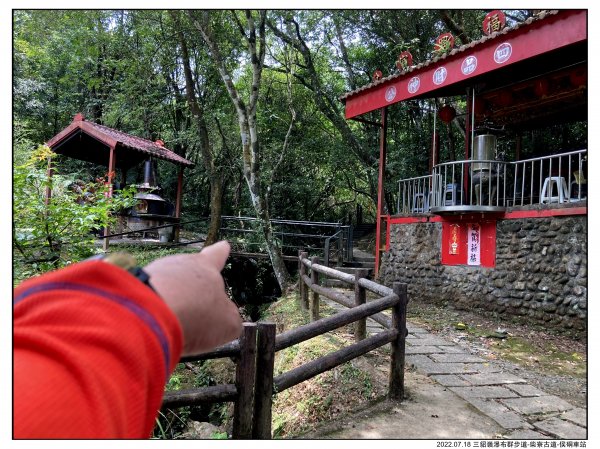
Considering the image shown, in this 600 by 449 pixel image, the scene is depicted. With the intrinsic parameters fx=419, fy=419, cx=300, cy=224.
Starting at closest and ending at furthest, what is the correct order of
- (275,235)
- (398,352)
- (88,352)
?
(88,352) < (398,352) < (275,235)

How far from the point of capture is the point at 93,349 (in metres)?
0.54

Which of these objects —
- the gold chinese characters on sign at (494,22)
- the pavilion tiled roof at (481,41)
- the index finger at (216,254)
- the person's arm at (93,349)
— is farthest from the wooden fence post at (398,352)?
the gold chinese characters on sign at (494,22)

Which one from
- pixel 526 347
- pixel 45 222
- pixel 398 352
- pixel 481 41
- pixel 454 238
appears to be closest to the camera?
pixel 398 352

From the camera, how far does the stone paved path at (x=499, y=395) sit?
2873 mm

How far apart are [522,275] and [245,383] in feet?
17.2

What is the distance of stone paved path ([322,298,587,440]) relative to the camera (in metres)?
2.87

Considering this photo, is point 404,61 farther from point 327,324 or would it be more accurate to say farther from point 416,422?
point 416,422

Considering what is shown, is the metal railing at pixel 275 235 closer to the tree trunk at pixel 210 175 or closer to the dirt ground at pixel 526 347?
the tree trunk at pixel 210 175

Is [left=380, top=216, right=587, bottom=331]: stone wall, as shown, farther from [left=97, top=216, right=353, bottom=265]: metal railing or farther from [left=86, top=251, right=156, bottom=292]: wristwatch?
[left=86, top=251, right=156, bottom=292]: wristwatch

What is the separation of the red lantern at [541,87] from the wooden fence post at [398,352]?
5778 mm

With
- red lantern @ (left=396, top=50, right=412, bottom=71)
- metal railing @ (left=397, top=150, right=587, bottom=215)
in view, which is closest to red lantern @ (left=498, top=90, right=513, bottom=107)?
metal railing @ (left=397, top=150, right=587, bottom=215)

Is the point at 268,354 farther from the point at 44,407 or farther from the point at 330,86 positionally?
the point at 330,86

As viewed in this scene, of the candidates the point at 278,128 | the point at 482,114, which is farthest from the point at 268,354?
the point at 278,128

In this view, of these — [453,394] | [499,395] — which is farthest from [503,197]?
[453,394]
